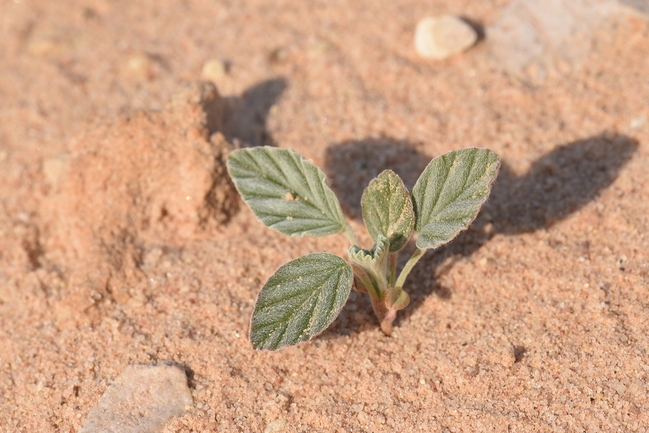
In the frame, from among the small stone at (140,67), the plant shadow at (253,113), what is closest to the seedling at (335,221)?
the plant shadow at (253,113)

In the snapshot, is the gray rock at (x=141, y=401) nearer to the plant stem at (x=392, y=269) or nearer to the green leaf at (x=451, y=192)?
the plant stem at (x=392, y=269)

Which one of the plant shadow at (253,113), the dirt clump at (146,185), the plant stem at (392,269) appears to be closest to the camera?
the plant stem at (392,269)

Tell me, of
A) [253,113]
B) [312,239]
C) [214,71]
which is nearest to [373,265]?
[312,239]

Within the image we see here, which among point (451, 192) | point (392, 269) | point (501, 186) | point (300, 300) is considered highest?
point (451, 192)

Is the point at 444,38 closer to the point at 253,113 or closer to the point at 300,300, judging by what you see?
the point at 253,113

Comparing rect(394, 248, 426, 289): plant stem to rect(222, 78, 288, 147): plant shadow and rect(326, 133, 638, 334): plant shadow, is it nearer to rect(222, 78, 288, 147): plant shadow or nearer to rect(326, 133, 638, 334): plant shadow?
rect(326, 133, 638, 334): plant shadow

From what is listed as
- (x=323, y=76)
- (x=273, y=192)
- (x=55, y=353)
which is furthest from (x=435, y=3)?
(x=55, y=353)
